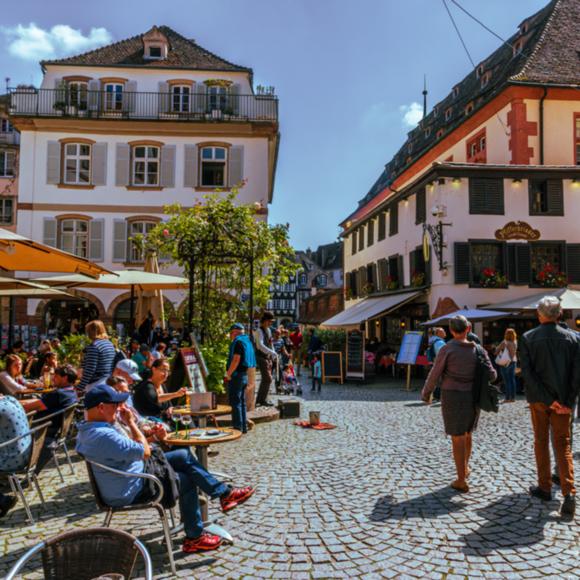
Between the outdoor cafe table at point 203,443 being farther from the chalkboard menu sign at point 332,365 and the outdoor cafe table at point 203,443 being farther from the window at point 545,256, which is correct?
the window at point 545,256

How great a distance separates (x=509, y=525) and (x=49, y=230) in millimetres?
22232

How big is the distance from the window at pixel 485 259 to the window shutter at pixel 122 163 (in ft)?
46.7

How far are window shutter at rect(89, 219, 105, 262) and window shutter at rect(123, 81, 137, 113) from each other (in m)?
5.13

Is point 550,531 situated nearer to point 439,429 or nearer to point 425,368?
point 439,429

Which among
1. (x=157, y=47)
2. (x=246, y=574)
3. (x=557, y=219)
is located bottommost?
→ (x=246, y=574)

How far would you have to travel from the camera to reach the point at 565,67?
22.4 m

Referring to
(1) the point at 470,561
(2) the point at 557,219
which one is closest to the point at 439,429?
(1) the point at 470,561

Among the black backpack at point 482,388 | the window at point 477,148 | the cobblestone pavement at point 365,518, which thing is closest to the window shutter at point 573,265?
the window at point 477,148

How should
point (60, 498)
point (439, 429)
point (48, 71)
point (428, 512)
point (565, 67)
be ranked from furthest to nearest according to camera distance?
point (48, 71), point (565, 67), point (439, 429), point (60, 498), point (428, 512)

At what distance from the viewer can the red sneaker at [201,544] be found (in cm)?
422

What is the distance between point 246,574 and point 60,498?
8.33 feet

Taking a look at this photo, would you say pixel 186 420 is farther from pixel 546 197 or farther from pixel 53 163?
pixel 53 163

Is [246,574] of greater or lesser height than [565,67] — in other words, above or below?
below

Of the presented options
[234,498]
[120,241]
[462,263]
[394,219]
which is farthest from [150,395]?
[394,219]
